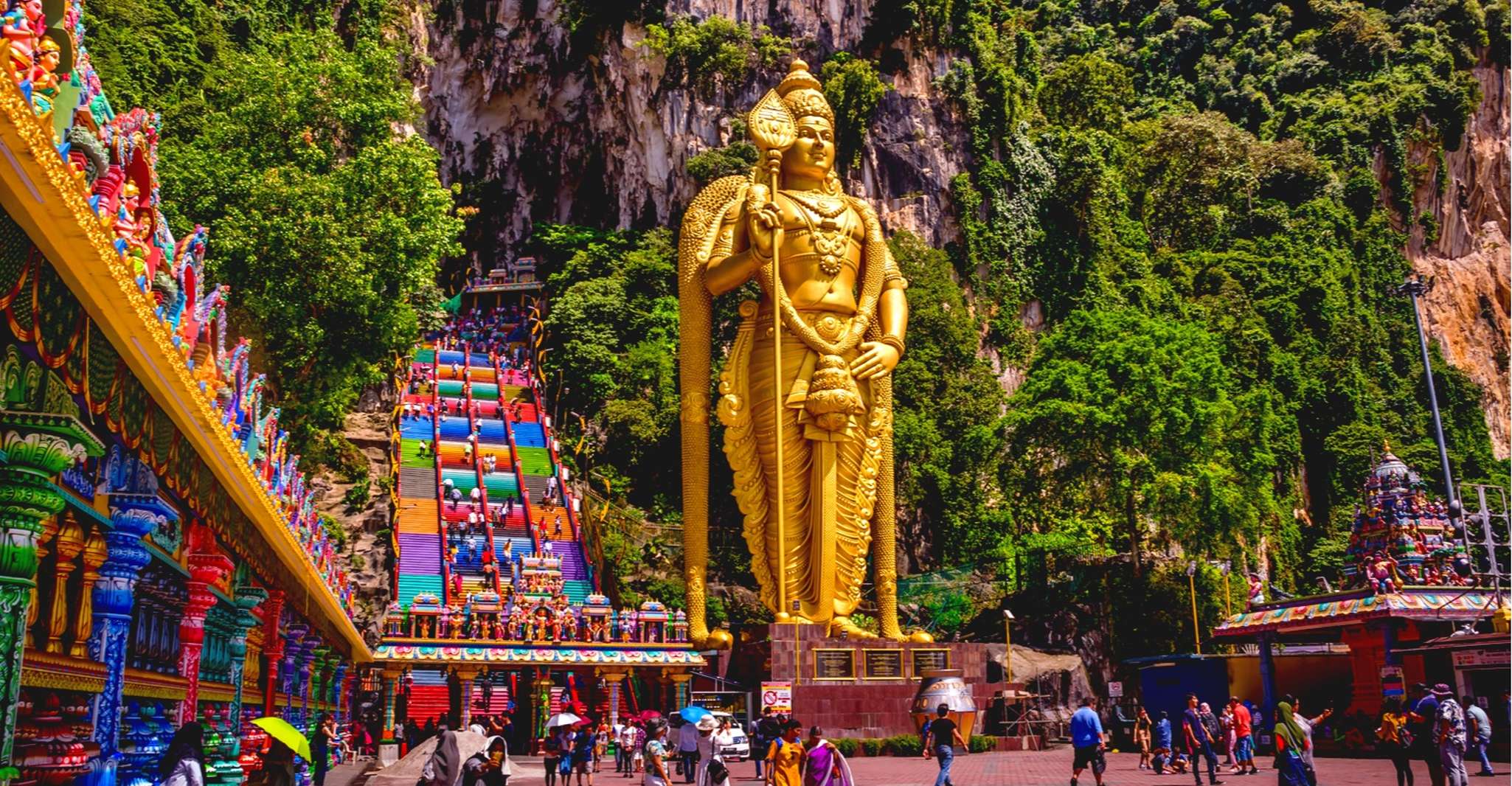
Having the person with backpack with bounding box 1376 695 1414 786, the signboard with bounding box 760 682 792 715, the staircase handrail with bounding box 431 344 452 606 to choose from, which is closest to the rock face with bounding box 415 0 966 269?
the staircase handrail with bounding box 431 344 452 606

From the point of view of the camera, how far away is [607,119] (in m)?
35.2

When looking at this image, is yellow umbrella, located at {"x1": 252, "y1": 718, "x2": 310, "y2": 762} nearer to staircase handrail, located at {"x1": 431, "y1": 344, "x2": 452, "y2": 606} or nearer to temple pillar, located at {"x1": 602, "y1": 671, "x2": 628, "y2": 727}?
temple pillar, located at {"x1": 602, "y1": 671, "x2": 628, "y2": 727}

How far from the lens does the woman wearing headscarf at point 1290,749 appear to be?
746cm

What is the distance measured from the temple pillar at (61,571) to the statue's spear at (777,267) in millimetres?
11497

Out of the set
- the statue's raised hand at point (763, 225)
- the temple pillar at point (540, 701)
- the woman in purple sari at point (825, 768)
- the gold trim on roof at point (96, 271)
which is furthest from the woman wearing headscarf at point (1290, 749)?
the temple pillar at point (540, 701)

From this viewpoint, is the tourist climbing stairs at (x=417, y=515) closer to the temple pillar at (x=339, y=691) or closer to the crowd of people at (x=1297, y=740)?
the temple pillar at (x=339, y=691)

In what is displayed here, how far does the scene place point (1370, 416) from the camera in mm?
32062

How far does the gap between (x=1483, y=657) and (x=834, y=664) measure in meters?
7.08

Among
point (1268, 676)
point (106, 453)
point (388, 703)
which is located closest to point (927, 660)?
point (1268, 676)

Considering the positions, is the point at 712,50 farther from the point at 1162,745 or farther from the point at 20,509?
the point at 20,509

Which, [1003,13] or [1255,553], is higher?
[1003,13]

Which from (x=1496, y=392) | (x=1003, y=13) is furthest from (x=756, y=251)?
(x=1496, y=392)

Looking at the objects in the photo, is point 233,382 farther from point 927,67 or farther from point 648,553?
point 927,67

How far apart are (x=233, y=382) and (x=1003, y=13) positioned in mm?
36175
